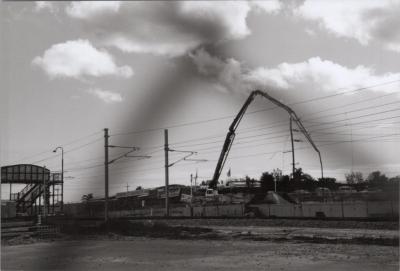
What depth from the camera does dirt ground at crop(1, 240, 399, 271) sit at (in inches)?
504

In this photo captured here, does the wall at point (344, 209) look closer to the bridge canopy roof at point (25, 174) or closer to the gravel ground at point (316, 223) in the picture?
the gravel ground at point (316, 223)

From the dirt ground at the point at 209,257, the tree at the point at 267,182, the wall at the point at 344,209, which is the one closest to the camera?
the dirt ground at the point at 209,257

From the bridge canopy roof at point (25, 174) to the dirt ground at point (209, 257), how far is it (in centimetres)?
3634

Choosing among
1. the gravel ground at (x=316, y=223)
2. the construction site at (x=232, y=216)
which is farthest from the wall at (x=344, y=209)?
the gravel ground at (x=316, y=223)

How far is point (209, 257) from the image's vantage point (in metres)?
15.0

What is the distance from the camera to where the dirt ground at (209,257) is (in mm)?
12812

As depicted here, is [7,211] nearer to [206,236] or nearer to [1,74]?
[206,236]

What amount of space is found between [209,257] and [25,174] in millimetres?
44854

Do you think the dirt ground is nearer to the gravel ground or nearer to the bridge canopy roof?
the gravel ground

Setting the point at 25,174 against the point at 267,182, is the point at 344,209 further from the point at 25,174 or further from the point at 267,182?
the point at 25,174

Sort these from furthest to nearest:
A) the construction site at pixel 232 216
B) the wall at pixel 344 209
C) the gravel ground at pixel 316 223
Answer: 1. the wall at pixel 344 209
2. the gravel ground at pixel 316 223
3. the construction site at pixel 232 216

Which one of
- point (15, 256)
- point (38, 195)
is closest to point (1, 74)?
point (15, 256)

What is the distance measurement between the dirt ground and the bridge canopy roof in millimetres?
36337

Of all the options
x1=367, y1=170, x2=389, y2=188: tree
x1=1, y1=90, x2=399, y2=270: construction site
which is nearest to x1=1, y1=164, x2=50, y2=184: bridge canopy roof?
x1=1, y1=90, x2=399, y2=270: construction site
